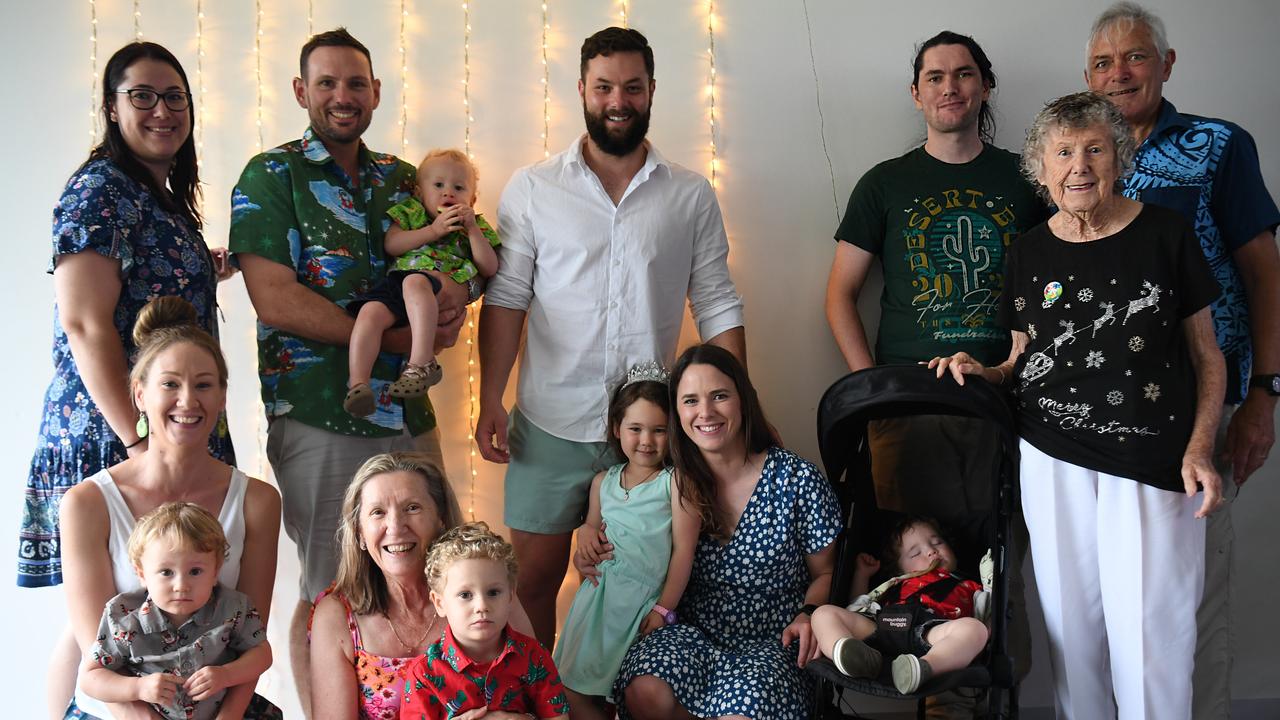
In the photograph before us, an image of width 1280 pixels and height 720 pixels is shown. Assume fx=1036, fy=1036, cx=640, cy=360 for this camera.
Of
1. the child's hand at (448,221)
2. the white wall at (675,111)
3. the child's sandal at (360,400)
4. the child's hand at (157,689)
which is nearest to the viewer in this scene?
the child's hand at (157,689)

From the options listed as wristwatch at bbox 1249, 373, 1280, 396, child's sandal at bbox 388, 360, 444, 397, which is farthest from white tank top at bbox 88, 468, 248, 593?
wristwatch at bbox 1249, 373, 1280, 396

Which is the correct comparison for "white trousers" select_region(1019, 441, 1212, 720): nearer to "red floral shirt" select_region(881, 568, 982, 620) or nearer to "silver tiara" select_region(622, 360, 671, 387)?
"red floral shirt" select_region(881, 568, 982, 620)

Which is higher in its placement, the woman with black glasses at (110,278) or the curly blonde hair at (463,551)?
the woman with black glasses at (110,278)

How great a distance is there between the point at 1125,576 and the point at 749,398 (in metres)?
1.01

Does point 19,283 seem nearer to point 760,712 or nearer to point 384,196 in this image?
point 384,196

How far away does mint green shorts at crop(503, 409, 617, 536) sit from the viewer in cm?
302

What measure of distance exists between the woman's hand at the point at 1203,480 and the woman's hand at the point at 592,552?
1427mm

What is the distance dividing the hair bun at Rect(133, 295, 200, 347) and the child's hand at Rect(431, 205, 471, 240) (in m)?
0.69

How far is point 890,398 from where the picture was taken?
103 inches

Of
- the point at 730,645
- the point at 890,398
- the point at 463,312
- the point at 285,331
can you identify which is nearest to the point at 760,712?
the point at 730,645

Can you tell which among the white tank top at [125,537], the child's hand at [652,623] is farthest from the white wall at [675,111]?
the white tank top at [125,537]

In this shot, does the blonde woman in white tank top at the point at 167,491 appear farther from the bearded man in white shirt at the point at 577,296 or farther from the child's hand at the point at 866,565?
the child's hand at the point at 866,565

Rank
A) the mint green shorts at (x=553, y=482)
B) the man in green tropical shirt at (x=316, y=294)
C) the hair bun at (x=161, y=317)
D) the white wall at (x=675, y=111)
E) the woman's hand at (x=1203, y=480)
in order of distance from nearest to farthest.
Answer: the woman's hand at (x=1203, y=480) → the hair bun at (x=161, y=317) → the man in green tropical shirt at (x=316, y=294) → the mint green shorts at (x=553, y=482) → the white wall at (x=675, y=111)

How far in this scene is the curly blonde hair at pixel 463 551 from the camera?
2154 millimetres
